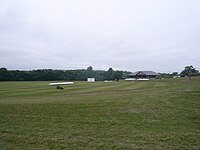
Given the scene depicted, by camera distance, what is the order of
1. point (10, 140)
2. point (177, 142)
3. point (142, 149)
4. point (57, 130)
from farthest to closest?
point (57, 130) → point (10, 140) → point (177, 142) → point (142, 149)

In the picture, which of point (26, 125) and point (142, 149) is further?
point (26, 125)

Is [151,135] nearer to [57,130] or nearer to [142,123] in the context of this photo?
[142,123]

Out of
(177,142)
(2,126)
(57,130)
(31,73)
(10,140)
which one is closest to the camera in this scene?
(177,142)

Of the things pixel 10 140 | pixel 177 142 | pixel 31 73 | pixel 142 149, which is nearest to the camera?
pixel 142 149

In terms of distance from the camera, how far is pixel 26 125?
1054 cm

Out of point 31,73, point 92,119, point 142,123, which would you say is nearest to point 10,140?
point 92,119

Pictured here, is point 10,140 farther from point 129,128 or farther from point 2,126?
point 129,128

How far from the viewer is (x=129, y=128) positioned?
376 inches

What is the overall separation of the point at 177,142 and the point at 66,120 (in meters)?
6.38

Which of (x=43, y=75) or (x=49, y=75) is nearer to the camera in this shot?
(x=43, y=75)

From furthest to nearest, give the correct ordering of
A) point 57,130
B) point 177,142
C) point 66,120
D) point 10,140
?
1. point 66,120
2. point 57,130
3. point 10,140
4. point 177,142

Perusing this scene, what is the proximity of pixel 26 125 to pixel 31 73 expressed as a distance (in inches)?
4437

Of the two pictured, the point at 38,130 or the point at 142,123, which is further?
the point at 142,123


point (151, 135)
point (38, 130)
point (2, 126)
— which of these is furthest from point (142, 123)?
point (2, 126)
